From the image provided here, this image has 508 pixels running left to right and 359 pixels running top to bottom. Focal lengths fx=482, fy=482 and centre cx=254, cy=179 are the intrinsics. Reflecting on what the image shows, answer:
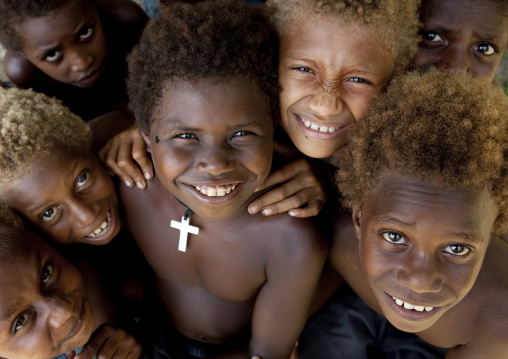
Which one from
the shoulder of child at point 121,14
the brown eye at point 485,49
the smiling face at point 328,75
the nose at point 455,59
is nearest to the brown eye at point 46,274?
the smiling face at point 328,75

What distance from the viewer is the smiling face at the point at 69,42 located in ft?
6.63

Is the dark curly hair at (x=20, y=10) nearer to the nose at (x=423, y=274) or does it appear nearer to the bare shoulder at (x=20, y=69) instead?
the bare shoulder at (x=20, y=69)

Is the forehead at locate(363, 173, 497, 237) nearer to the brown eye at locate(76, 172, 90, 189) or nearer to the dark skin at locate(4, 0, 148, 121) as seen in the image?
the brown eye at locate(76, 172, 90, 189)

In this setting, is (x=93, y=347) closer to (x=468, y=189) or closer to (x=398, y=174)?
(x=398, y=174)

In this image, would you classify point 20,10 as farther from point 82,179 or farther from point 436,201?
point 436,201

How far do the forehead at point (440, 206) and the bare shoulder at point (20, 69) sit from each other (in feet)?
6.56

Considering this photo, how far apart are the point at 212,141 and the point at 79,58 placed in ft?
3.55

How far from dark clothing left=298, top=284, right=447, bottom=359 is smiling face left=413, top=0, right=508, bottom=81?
97cm

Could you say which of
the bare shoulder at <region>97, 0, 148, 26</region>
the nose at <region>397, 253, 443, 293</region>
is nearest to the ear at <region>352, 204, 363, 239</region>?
the nose at <region>397, 253, 443, 293</region>

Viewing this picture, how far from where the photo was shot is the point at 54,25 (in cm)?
202

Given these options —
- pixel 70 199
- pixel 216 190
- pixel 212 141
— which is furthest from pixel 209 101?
pixel 70 199

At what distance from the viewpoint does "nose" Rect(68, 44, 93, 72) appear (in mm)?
2129

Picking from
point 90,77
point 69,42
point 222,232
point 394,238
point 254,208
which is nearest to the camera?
point 394,238

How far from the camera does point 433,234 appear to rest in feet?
4.02
